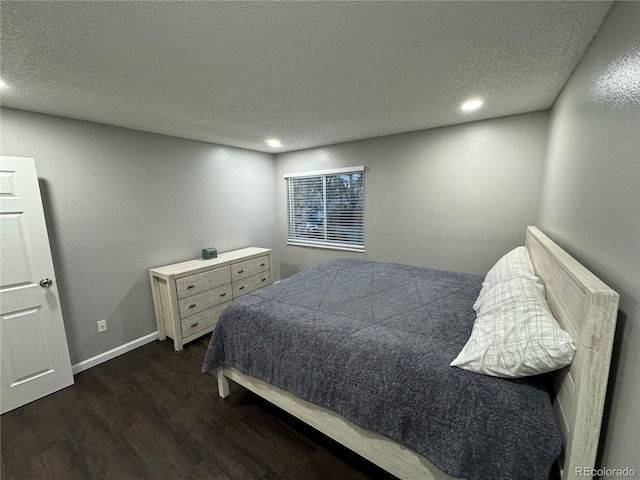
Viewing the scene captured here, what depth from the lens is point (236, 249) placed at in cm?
394

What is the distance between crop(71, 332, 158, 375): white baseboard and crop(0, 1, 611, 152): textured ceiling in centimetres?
228

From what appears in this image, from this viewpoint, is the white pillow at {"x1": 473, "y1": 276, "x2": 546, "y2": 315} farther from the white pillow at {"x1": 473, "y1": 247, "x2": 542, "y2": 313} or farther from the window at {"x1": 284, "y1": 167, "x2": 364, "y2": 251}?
the window at {"x1": 284, "y1": 167, "x2": 364, "y2": 251}

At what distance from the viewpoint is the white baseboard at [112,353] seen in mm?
2451

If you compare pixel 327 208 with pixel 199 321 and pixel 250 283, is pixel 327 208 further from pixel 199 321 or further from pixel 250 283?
pixel 199 321

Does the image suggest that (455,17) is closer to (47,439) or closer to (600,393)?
(600,393)

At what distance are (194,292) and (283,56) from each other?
2.46 meters

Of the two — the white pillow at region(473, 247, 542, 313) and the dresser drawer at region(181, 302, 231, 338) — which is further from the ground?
the white pillow at region(473, 247, 542, 313)

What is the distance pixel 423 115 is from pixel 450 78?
0.79 m

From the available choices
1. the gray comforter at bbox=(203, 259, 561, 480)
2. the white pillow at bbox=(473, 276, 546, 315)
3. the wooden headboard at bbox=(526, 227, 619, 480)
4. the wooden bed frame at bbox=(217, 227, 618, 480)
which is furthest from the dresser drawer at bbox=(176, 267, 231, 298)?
the wooden headboard at bbox=(526, 227, 619, 480)

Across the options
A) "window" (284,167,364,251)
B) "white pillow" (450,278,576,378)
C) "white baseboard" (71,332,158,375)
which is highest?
"window" (284,167,364,251)

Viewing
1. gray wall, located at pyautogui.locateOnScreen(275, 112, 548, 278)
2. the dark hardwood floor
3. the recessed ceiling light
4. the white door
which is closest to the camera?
the dark hardwood floor

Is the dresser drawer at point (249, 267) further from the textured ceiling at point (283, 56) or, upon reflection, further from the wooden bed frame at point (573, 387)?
the wooden bed frame at point (573, 387)

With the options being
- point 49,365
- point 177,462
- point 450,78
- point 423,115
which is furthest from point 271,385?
point 423,115

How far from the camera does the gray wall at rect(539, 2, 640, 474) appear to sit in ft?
2.76
